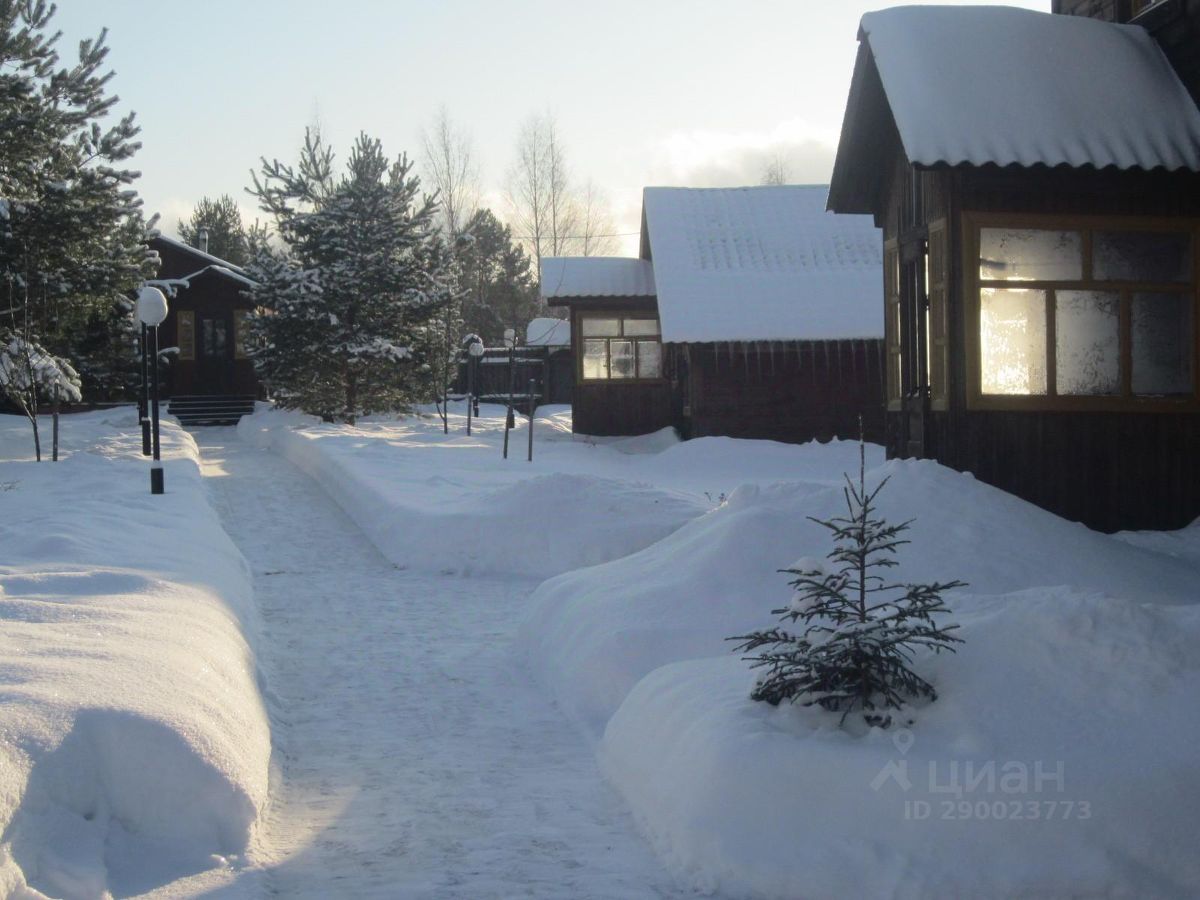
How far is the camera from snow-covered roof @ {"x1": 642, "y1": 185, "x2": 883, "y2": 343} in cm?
2431

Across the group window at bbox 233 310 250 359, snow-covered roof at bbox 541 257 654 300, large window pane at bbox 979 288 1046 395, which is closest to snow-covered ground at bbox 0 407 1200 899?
large window pane at bbox 979 288 1046 395

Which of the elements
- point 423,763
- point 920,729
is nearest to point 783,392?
point 423,763

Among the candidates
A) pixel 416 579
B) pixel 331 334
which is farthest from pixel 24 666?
pixel 331 334

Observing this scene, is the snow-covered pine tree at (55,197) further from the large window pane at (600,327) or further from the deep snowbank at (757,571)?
the deep snowbank at (757,571)

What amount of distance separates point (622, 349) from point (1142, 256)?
17.1m

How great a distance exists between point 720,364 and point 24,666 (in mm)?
20400

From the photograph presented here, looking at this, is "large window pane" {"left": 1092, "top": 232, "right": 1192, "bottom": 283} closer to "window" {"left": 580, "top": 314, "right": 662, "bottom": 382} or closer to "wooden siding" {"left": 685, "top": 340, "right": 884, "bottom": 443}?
"wooden siding" {"left": 685, "top": 340, "right": 884, "bottom": 443}

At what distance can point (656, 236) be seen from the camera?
26.8 m

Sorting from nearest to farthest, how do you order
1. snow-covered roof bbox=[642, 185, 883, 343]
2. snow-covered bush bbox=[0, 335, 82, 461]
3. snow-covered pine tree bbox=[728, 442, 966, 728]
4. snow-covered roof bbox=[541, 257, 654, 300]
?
snow-covered pine tree bbox=[728, 442, 966, 728] → snow-covered bush bbox=[0, 335, 82, 461] → snow-covered roof bbox=[642, 185, 883, 343] → snow-covered roof bbox=[541, 257, 654, 300]

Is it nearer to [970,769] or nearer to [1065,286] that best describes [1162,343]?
[1065,286]

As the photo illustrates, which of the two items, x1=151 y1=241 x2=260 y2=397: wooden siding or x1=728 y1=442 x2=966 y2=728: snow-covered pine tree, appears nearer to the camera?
x1=728 y1=442 x2=966 y2=728: snow-covered pine tree

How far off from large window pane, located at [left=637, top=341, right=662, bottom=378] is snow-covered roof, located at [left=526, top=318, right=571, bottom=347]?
18.9 m

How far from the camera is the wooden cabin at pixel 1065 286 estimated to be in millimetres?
11469

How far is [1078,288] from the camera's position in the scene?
11.7 metres
